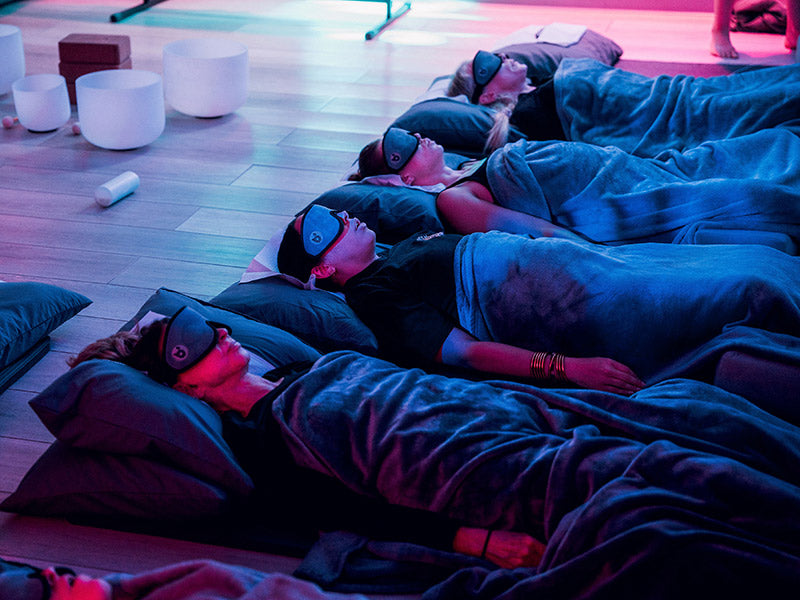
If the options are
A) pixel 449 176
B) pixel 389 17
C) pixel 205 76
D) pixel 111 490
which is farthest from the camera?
pixel 389 17

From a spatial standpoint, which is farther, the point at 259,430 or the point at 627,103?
the point at 627,103

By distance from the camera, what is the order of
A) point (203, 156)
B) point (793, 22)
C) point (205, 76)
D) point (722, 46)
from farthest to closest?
1. point (793, 22)
2. point (722, 46)
3. point (205, 76)
4. point (203, 156)

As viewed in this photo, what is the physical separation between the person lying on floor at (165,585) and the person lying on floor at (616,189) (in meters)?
1.29

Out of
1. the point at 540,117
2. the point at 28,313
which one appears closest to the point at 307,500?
the point at 28,313

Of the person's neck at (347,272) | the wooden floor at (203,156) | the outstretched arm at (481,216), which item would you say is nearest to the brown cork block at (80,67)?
the wooden floor at (203,156)

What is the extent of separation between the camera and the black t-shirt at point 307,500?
4.63 feet

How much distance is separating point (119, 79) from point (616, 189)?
7.21 feet

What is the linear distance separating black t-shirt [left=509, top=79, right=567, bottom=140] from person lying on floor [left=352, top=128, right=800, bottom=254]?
625 mm

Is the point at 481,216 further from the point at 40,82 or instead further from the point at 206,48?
the point at 40,82

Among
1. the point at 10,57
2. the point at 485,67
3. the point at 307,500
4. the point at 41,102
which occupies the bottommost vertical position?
the point at 307,500

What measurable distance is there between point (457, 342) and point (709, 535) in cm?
79

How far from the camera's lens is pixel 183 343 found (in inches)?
59.7

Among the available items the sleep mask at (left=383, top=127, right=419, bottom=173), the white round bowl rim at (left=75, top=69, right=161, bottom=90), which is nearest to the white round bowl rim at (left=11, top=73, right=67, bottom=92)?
the white round bowl rim at (left=75, top=69, right=161, bottom=90)

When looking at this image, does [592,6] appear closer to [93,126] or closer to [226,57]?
[226,57]
